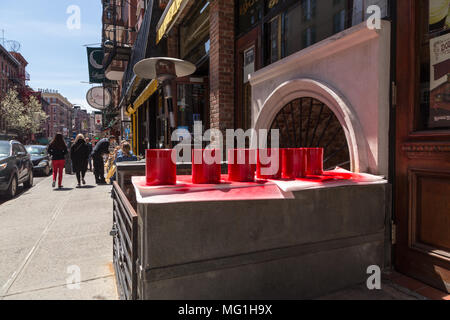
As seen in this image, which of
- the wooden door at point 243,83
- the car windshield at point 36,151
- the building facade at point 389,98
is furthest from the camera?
the car windshield at point 36,151

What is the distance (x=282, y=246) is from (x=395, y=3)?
7.61 feet

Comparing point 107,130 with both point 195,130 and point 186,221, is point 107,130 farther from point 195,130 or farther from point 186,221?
point 186,221

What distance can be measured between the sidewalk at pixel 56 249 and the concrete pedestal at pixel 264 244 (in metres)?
1.50

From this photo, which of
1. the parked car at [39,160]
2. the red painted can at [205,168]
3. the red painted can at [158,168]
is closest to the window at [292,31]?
the red painted can at [205,168]

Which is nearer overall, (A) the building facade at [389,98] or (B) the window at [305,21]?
(A) the building facade at [389,98]

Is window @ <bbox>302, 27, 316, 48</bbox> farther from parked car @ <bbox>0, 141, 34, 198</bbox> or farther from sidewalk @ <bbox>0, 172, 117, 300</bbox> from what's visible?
parked car @ <bbox>0, 141, 34, 198</bbox>

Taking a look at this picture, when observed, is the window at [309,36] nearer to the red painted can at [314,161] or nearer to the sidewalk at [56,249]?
the red painted can at [314,161]

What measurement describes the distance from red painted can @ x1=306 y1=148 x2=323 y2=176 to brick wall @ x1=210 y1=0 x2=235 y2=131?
3165 millimetres

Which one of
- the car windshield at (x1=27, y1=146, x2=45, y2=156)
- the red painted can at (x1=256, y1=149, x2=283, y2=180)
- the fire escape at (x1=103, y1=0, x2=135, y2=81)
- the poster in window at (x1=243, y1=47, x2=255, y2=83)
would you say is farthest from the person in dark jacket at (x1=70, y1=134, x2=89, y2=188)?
the red painted can at (x1=256, y1=149, x2=283, y2=180)

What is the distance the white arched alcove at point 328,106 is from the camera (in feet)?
8.84

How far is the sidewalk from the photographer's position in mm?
2906

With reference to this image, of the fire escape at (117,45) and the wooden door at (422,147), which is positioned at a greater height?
the fire escape at (117,45)
